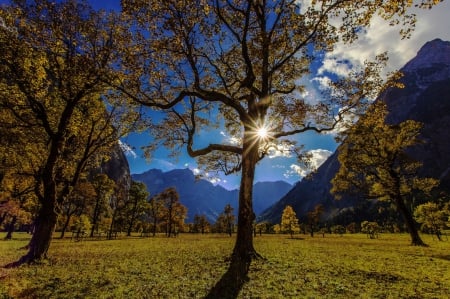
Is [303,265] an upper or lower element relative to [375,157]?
lower

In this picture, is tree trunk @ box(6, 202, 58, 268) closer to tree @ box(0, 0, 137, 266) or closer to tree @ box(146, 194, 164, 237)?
tree @ box(0, 0, 137, 266)

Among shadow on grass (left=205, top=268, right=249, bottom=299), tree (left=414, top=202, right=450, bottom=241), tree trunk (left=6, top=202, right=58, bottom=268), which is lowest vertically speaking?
shadow on grass (left=205, top=268, right=249, bottom=299)

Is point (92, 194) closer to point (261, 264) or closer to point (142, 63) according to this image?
point (142, 63)

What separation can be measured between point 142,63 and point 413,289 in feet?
57.5

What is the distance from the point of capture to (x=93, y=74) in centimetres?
1563

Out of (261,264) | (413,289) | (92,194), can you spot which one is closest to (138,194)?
(92,194)

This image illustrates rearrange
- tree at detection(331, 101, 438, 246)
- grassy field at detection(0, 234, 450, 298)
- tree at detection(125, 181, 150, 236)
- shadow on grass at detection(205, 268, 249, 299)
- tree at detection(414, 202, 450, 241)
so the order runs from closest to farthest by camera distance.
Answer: shadow on grass at detection(205, 268, 249, 299)
grassy field at detection(0, 234, 450, 298)
tree at detection(331, 101, 438, 246)
tree at detection(414, 202, 450, 241)
tree at detection(125, 181, 150, 236)

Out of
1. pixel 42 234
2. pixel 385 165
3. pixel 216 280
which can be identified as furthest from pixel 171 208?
pixel 216 280

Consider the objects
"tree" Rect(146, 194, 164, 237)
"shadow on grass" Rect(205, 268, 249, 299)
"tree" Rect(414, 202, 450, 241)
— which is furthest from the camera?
"tree" Rect(146, 194, 164, 237)

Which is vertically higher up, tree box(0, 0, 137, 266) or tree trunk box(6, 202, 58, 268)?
tree box(0, 0, 137, 266)

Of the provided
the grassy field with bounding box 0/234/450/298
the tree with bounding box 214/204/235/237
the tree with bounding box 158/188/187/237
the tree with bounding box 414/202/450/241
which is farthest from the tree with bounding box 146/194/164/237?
the tree with bounding box 414/202/450/241

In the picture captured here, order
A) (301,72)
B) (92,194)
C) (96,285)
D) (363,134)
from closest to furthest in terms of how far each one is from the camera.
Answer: (96,285), (301,72), (363,134), (92,194)

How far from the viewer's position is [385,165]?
3275 cm

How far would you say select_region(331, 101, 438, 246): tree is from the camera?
31.7 m
